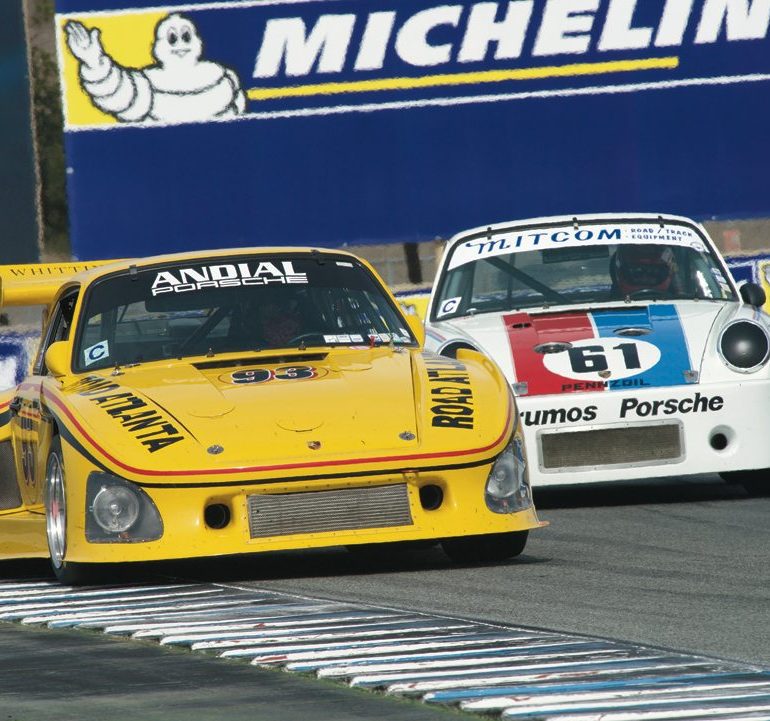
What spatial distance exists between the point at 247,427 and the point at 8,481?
1553 millimetres

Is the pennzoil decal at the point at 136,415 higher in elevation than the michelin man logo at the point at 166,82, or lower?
lower

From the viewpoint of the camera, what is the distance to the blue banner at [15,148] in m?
16.5

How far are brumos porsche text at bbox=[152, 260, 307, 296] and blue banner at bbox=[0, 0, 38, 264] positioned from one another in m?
8.85

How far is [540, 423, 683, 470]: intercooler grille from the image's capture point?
8914 mm

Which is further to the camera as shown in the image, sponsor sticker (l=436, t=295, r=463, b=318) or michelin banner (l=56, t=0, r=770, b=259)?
michelin banner (l=56, t=0, r=770, b=259)

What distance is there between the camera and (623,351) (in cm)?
906

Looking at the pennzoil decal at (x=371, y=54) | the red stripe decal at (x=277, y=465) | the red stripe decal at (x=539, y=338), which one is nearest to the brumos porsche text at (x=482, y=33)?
the pennzoil decal at (x=371, y=54)

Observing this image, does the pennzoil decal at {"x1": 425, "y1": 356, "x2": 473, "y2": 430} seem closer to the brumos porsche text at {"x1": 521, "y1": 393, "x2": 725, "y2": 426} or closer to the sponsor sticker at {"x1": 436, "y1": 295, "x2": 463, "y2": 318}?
the brumos porsche text at {"x1": 521, "y1": 393, "x2": 725, "y2": 426}

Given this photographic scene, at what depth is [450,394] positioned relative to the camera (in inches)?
275

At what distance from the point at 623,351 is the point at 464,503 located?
2.58m

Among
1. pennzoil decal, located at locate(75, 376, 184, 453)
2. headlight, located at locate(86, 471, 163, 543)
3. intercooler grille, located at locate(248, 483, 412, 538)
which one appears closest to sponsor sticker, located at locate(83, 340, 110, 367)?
pennzoil decal, located at locate(75, 376, 184, 453)

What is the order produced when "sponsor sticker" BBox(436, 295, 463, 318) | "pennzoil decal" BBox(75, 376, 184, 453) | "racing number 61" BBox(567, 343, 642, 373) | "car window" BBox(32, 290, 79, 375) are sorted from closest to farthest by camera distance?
"pennzoil decal" BBox(75, 376, 184, 453)
"car window" BBox(32, 290, 79, 375)
"racing number 61" BBox(567, 343, 642, 373)
"sponsor sticker" BBox(436, 295, 463, 318)

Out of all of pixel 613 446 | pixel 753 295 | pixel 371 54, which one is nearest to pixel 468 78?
pixel 371 54

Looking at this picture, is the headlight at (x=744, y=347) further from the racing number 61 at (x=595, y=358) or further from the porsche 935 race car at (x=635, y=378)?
the racing number 61 at (x=595, y=358)
